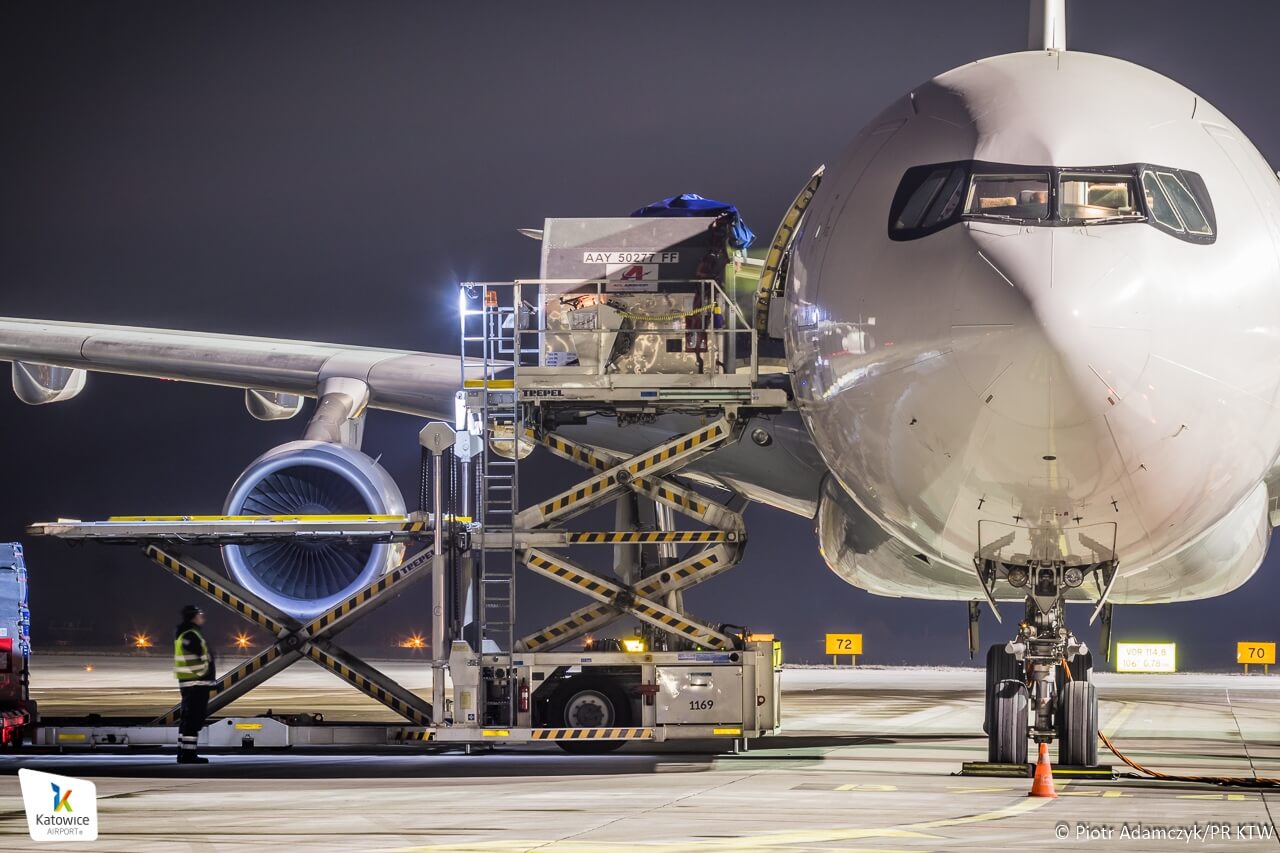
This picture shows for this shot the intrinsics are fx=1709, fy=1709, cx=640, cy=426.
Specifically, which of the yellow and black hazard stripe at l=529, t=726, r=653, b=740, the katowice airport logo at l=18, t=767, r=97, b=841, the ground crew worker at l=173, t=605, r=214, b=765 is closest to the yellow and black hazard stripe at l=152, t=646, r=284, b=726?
the ground crew worker at l=173, t=605, r=214, b=765

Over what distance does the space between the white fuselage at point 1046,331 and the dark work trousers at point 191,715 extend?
5.59m

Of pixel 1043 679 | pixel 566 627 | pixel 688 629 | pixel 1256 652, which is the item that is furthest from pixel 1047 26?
pixel 1256 652

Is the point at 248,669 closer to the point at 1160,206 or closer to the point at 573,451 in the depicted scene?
the point at 573,451

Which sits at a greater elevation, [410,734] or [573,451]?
[573,451]

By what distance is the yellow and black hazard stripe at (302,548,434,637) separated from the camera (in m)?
14.3

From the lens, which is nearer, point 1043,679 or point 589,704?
point 1043,679

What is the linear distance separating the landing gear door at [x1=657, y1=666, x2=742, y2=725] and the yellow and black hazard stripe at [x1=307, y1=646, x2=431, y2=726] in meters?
2.36

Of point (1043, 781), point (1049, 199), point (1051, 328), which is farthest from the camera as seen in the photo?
point (1043, 781)

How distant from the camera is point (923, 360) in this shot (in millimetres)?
8883

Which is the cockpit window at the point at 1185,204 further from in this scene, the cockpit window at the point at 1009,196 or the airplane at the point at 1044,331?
the cockpit window at the point at 1009,196

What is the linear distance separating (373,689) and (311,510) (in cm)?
278

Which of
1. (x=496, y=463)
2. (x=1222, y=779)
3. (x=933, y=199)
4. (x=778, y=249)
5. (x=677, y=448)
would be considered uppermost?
(x=778, y=249)

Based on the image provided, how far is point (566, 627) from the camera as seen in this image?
1384 cm

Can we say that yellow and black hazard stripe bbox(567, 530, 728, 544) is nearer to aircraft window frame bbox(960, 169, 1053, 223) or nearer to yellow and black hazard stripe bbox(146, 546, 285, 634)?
yellow and black hazard stripe bbox(146, 546, 285, 634)
